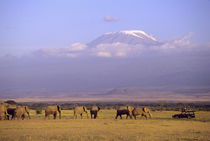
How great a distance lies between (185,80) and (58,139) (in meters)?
174

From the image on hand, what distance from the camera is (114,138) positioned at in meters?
20.8

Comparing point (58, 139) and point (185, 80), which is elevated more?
point (185, 80)

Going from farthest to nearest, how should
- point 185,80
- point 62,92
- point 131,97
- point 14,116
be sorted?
point 185,80 < point 62,92 < point 131,97 < point 14,116

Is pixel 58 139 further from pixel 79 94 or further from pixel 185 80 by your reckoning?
pixel 185 80

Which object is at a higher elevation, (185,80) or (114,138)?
(185,80)

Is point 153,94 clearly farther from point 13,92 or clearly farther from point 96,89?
point 13,92

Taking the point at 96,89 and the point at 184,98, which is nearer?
the point at 184,98

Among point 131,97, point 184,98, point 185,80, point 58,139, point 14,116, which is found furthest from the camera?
point 185,80

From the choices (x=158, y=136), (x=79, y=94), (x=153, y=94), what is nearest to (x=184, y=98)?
(x=153, y=94)

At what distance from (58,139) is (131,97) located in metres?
132

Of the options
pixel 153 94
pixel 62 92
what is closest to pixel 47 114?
pixel 153 94

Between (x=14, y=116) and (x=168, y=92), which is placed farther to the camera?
(x=168, y=92)

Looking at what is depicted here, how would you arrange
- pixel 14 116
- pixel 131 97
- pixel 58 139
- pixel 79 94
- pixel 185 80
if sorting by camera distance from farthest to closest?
pixel 185 80
pixel 79 94
pixel 131 97
pixel 14 116
pixel 58 139

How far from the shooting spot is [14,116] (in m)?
35.0
